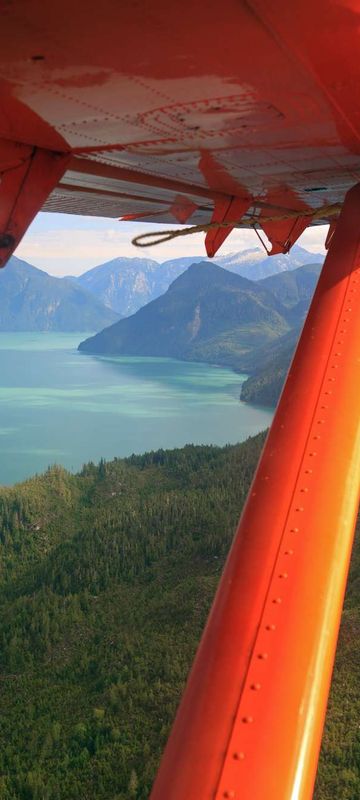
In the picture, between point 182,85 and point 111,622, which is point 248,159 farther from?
point 111,622

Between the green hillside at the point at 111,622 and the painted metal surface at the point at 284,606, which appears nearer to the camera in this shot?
the painted metal surface at the point at 284,606

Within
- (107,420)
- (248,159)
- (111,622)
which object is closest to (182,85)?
(248,159)

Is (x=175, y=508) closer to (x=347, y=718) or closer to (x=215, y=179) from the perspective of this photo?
(x=347, y=718)

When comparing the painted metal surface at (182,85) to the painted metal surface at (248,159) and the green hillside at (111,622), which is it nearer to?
the painted metal surface at (248,159)

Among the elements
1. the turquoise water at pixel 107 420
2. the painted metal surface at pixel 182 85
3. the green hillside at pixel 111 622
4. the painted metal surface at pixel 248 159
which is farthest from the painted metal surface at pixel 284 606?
Result: the turquoise water at pixel 107 420

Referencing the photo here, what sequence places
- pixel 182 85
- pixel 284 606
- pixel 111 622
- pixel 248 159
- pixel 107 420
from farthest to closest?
pixel 107 420 → pixel 111 622 → pixel 248 159 → pixel 182 85 → pixel 284 606

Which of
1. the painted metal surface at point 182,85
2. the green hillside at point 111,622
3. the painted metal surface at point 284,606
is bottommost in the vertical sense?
the green hillside at point 111,622
